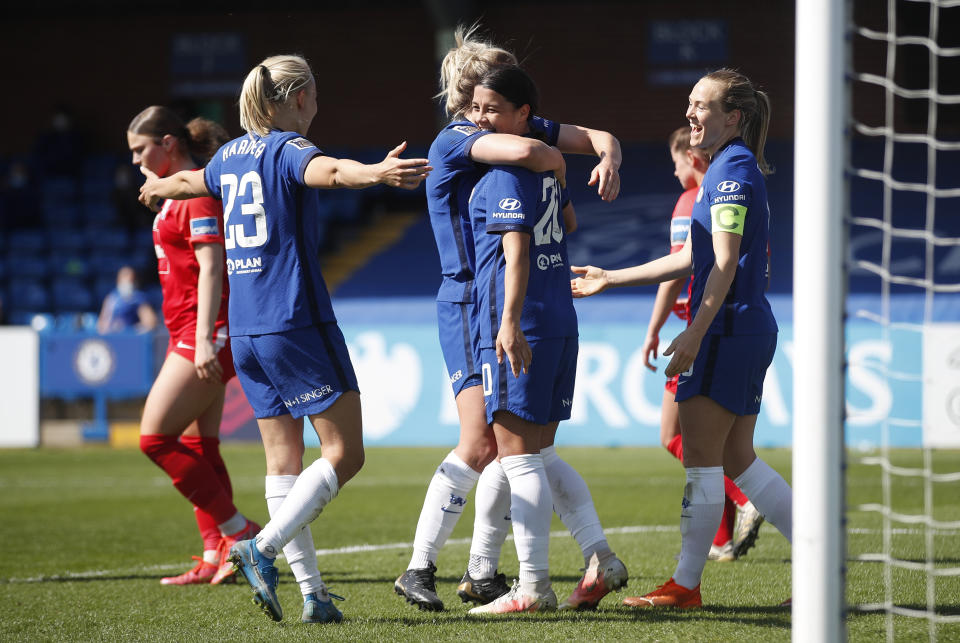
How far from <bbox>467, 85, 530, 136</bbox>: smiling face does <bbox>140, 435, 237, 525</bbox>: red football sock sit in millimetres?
2231

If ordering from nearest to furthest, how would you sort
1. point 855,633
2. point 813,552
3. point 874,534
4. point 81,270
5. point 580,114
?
1. point 813,552
2. point 855,633
3. point 874,534
4. point 81,270
5. point 580,114

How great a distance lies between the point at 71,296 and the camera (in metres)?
17.8

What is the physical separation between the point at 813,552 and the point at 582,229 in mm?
16441

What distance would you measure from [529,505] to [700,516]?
2.15 feet

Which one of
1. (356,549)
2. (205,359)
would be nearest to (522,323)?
(205,359)

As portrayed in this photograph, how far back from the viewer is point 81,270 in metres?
18.5

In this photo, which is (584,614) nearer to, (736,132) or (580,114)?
(736,132)

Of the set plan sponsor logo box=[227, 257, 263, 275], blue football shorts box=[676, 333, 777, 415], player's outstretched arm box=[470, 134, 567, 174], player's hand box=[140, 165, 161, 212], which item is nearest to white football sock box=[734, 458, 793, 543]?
blue football shorts box=[676, 333, 777, 415]

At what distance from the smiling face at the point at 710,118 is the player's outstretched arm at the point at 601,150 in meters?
0.30

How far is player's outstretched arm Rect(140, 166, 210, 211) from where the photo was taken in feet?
13.4

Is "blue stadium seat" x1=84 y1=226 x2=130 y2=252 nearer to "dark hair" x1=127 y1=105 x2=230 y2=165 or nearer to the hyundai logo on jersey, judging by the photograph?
"dark hair" x1=127 y1=105 x2=230 y2=165

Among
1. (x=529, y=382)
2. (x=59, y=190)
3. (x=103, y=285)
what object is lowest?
(x=103, y=285)

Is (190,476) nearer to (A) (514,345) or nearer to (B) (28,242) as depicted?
(A) (514,345)

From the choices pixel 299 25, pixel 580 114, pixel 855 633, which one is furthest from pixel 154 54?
pixel 855 633
